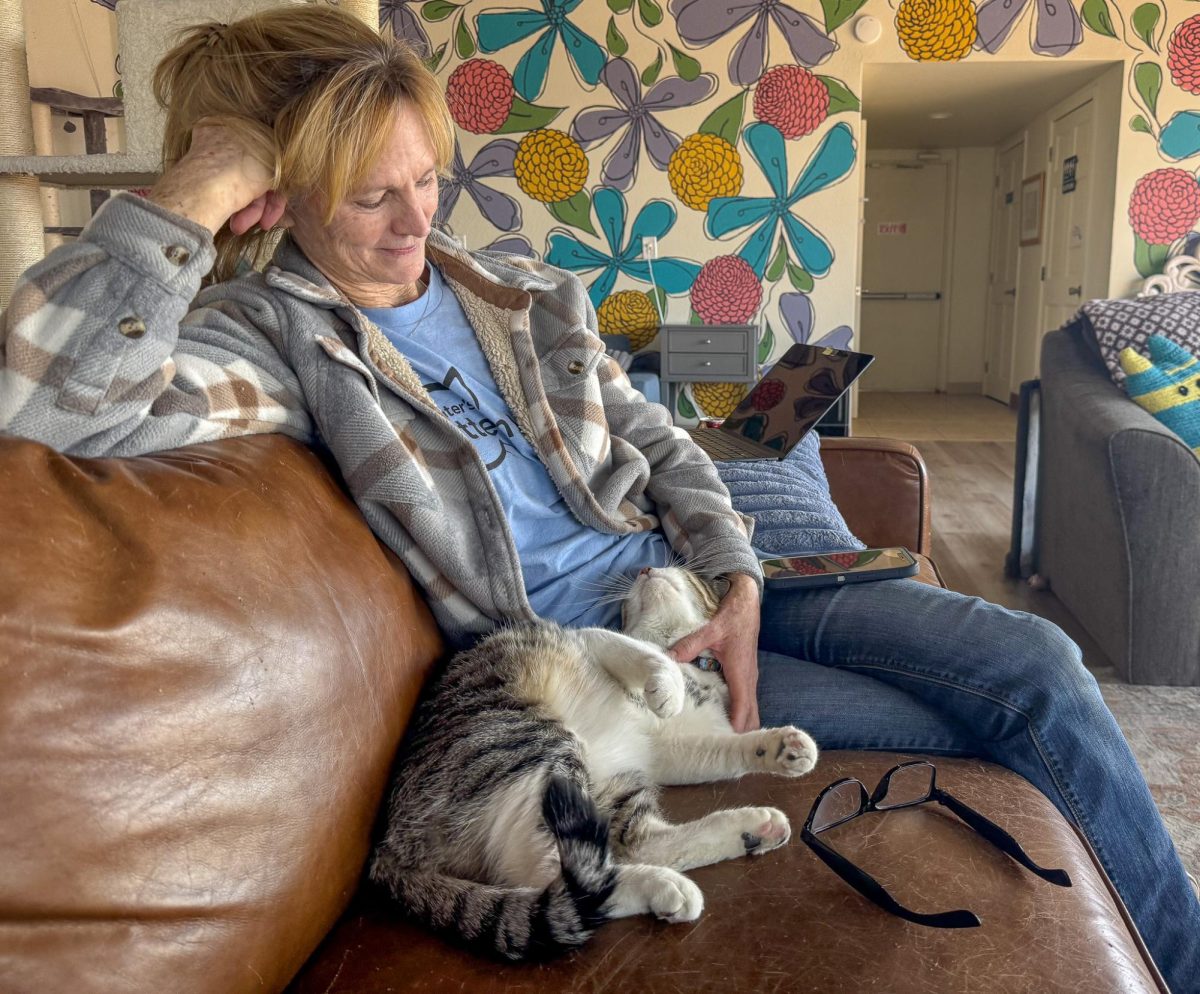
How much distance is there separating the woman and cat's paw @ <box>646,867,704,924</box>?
0.44 metres

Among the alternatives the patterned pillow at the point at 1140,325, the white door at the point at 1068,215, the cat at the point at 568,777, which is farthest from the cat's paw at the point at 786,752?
the white door at the point at 1068,215

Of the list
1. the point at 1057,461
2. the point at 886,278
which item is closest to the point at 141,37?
the point at 1057,461

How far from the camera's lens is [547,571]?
4.50 ft

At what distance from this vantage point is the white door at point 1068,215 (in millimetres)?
5938

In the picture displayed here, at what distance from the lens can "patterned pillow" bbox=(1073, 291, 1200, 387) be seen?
294cm

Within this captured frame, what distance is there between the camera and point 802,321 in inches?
216

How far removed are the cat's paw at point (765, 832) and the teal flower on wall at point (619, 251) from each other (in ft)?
15.1

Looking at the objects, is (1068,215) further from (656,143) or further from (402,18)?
(402,18)

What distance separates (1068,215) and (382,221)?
618 cm

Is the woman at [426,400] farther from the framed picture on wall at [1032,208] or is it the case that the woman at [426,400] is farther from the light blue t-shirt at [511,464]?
the framed picture on wall at [1032,208]

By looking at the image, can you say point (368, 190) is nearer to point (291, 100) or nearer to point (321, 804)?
point (291, 100)

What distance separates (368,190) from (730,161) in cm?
443

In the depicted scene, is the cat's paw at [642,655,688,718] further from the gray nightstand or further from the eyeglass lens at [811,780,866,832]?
the gray nightstand

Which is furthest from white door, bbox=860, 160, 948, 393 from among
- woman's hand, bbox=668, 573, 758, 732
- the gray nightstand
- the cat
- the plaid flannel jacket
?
the cat
